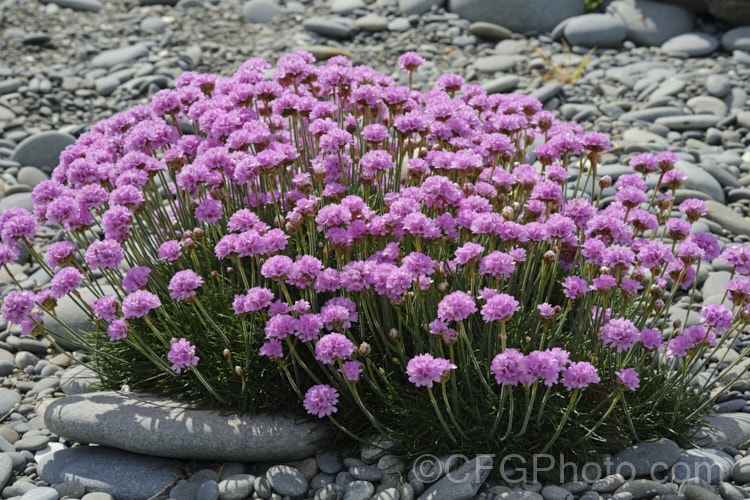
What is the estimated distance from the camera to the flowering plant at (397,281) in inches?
118

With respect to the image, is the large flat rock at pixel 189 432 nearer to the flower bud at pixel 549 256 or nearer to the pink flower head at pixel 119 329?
the pink flower head at pixel 119 329

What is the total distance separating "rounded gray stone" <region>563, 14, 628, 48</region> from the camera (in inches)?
362

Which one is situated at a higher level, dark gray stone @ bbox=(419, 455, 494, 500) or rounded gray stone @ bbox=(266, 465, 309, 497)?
dark gray stone @ bbox=(419, 455, 494, 500)

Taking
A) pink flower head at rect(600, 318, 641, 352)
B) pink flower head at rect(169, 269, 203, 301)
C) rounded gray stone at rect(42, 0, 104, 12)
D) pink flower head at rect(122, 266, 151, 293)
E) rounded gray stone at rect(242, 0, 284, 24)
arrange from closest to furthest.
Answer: pink flower head at rect(600, 318, 641, 352) < pink flower head at rect(169, 269, 203, 301) < pink flower head at rect(122, 266, 151, 293) < rounded gray stone at rect(242, 0, 284, 24) < rounded gray stone at rect(42, 0, 104, 12)

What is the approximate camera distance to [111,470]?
340 centimetres

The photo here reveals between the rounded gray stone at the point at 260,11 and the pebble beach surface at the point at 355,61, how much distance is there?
0.03m

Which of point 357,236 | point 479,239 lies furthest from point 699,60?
point 357,236

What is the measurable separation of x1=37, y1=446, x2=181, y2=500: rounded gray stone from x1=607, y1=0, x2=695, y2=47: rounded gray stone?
8.38 meters

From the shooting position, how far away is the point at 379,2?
10539mm

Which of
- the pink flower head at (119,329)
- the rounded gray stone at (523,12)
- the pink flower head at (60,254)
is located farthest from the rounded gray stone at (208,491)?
the rounded gray stone at (523,12)

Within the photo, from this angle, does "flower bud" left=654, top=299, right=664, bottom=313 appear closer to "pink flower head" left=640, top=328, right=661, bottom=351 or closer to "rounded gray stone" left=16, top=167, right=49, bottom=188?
"pink flower head" left=640, top=328, right=661, bottom=351

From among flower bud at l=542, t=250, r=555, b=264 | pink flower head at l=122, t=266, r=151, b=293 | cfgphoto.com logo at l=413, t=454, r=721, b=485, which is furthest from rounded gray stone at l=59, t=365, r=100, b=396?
flower bud at l=542, t=250, r=555, b=264

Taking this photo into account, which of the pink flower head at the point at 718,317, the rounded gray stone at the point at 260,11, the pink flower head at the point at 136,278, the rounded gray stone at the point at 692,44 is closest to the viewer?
the pink flower head at the point at 718,317

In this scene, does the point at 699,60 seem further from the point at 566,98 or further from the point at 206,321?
the point at 206,321
